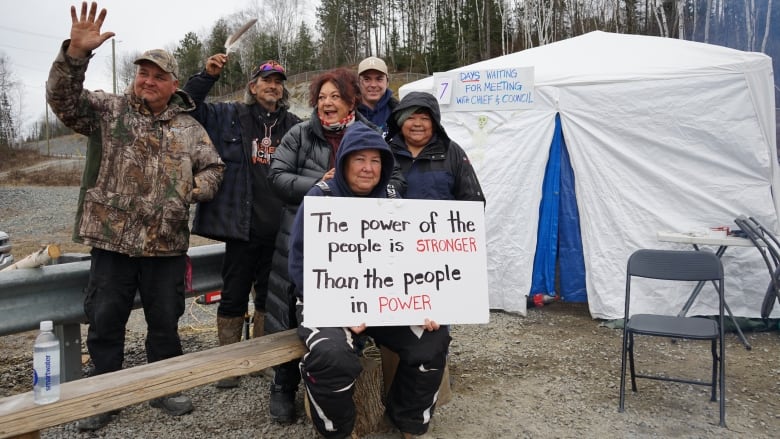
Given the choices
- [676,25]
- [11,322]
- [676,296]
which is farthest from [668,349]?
[676,25]

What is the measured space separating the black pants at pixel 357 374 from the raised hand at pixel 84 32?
71.7 inches

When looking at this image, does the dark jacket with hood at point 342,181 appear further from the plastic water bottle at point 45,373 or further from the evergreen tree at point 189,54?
the evergreen tree at point 189,54

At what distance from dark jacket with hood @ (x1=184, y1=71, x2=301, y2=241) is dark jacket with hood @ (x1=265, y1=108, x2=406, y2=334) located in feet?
1.14

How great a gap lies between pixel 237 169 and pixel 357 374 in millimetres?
1684

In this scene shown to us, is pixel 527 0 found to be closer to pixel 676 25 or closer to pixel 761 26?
pixel 676 25

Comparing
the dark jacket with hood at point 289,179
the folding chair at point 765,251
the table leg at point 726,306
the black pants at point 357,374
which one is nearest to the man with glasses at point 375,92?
the dark jacket with hood at point 289,179

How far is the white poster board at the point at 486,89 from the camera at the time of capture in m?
6.16

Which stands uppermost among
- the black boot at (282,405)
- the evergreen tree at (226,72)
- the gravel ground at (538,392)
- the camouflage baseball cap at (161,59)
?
the evergreen tree at (226,72)

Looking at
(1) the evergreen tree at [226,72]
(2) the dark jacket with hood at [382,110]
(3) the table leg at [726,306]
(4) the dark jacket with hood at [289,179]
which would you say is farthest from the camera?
(1) the evergreen tree at [226,72]

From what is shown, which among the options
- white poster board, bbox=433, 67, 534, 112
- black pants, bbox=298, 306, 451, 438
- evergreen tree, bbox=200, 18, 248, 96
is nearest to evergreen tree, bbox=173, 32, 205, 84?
evergreen tree, bbox=200, 18, 248, 96

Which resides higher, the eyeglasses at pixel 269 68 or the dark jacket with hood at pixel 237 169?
the eyeglasses at pixel 269 68

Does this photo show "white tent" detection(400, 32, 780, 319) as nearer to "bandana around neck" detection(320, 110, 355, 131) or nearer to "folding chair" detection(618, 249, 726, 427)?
"folding chair" detection(618, 249, 726, 427)

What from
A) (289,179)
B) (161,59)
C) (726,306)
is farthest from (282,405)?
(726,306)

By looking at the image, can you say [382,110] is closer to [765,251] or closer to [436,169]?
[436,169]
